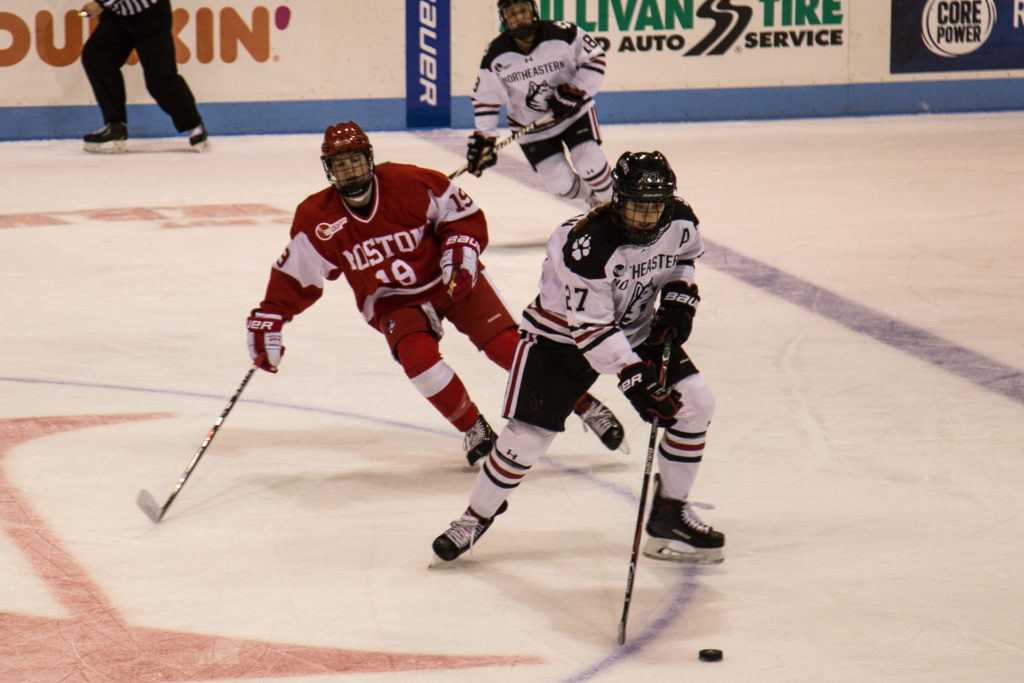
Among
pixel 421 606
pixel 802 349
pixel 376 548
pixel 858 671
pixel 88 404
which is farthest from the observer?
pixel 802 349

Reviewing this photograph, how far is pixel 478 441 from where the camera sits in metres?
4.15

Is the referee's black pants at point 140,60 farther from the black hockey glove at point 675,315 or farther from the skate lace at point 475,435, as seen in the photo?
the black hockey glove at point 675,315

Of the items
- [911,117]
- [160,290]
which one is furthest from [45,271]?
[911,117]

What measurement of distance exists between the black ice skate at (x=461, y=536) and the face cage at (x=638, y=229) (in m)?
0.73

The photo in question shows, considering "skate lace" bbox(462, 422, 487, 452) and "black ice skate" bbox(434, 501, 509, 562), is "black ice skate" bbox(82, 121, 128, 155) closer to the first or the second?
"skate lace" bbox(462, 422, 487, 452)

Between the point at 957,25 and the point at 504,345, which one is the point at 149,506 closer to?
the point at 504,345

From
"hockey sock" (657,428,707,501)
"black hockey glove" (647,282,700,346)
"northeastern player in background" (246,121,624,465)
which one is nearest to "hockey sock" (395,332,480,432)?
"northeastern player in background" (246,121,624,465)

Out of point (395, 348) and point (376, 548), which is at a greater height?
point (395, 348)

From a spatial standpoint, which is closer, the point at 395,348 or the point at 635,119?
the point at 395,348

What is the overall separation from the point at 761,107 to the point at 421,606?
8463mm

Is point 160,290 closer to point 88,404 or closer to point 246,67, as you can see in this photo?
point 88,404

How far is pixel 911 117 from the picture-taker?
11.3 meters

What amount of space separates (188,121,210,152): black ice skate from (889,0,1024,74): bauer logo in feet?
16.8

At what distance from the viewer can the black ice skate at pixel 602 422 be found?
4.18 metres
